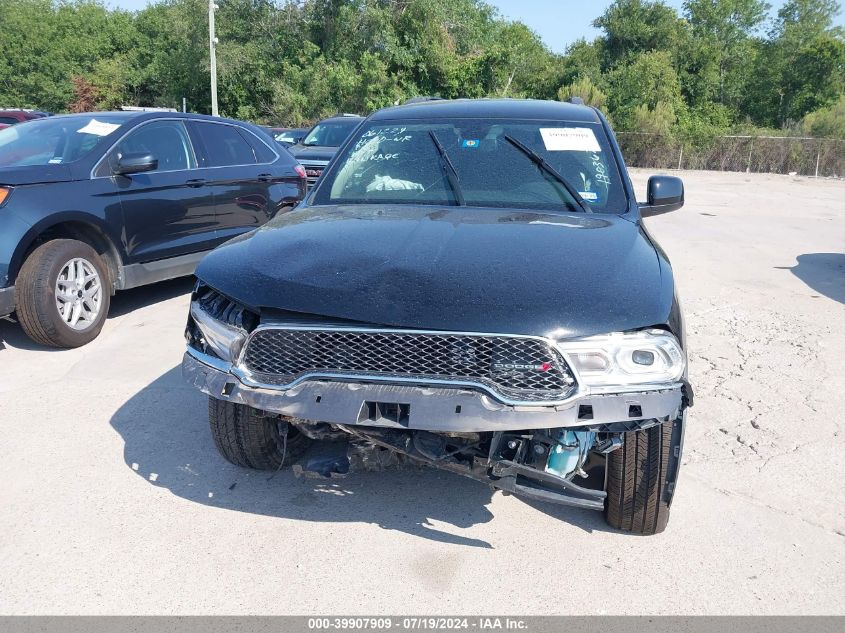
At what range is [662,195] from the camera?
4367 mm

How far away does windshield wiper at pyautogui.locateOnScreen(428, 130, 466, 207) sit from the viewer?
3.97 meters

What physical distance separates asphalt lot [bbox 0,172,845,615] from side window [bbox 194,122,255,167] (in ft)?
9.17

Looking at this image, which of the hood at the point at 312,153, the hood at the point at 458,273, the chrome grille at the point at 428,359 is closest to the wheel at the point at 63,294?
the hood at the point at 458,273

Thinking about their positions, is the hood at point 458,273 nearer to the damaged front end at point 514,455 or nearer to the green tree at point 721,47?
the damaged front end at point 514,455

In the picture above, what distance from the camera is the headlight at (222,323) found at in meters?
3.00

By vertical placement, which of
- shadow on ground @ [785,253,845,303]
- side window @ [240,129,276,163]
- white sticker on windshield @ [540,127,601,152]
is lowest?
shadow on ground @ [785,253,845,303]

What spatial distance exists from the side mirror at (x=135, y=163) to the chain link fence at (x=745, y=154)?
27797 mm

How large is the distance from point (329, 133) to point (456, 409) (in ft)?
42.1

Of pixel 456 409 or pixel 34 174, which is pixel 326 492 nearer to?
pixel 456 409

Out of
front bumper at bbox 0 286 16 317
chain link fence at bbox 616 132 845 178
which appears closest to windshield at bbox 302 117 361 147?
Result: front bumper at bbox 0 286 16 317

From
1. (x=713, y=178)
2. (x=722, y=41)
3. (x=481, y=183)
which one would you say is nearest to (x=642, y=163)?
(x=713, y=178)

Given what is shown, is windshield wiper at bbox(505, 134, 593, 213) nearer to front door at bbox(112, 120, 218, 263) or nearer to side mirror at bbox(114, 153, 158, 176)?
side mirror at bbox(114, 153, 158, 176)

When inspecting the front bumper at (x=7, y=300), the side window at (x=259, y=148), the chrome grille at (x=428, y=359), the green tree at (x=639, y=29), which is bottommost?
the front bumper at (x=7, y=300)
